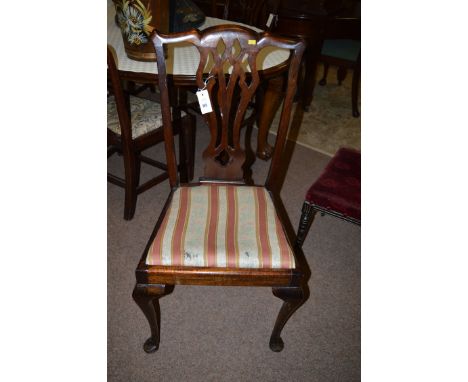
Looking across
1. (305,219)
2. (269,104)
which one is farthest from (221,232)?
(269,104)

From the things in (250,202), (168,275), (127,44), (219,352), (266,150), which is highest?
(127,44)

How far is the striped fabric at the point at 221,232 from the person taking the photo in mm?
1108

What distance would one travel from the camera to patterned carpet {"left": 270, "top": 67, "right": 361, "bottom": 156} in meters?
2.83

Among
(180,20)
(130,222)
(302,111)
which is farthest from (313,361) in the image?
(302,111)

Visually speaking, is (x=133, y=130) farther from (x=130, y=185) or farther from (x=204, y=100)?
(x=204, y=100)

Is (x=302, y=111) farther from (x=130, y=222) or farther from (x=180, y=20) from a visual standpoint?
(x=130, y=222)

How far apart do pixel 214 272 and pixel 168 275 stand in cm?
15

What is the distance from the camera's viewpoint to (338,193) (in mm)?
1513

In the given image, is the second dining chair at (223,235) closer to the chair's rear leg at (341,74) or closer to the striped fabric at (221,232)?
the striped fabric at (221,232)

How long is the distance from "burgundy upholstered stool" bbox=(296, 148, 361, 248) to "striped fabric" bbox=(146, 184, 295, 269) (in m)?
0.31

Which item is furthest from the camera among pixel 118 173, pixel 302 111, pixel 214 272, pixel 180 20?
pixel 302 111

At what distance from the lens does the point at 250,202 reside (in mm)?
1321

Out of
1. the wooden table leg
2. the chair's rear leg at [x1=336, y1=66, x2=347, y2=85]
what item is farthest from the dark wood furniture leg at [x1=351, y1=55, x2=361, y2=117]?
the wooden table leg

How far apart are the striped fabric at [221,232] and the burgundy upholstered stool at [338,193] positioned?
307mm
